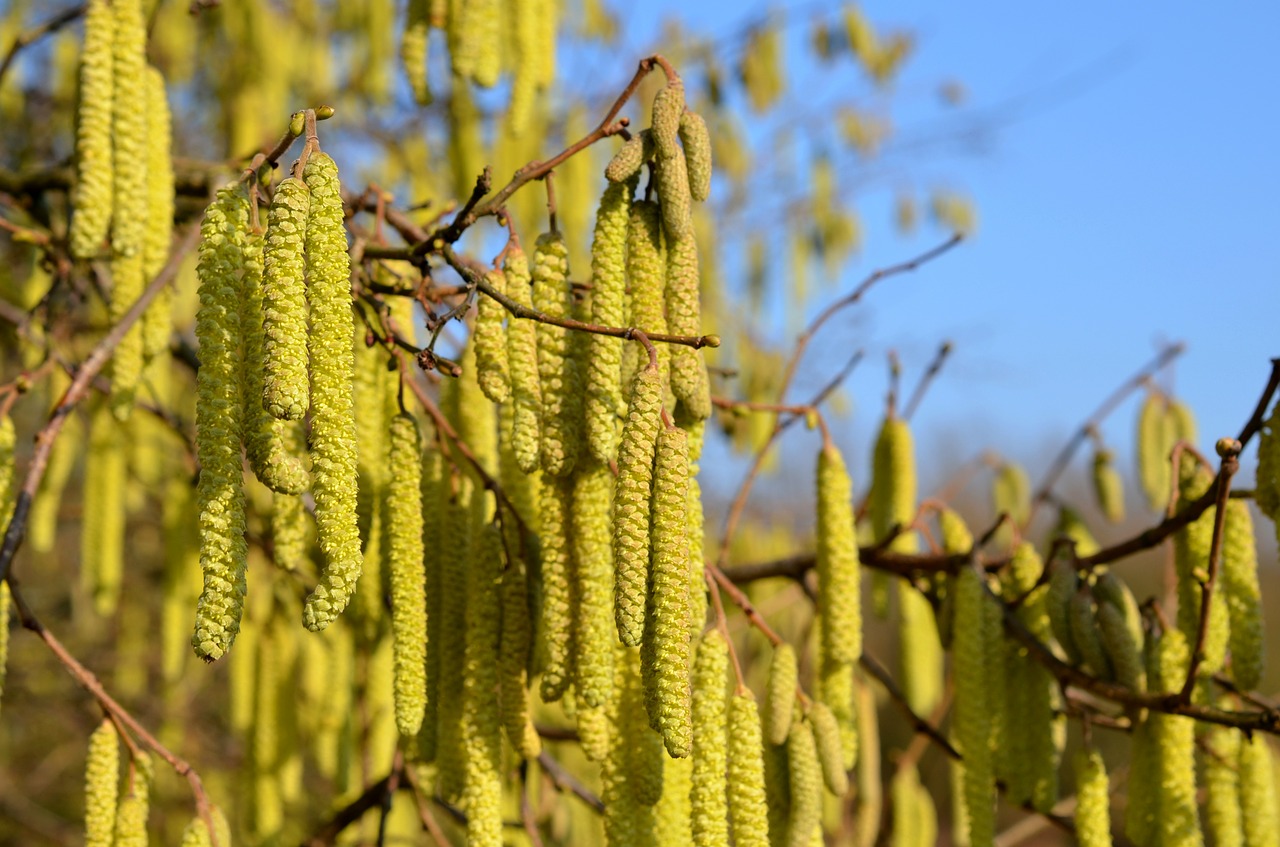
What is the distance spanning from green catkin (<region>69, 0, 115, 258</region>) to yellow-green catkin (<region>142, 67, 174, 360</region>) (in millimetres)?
84

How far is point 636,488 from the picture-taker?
1083mm

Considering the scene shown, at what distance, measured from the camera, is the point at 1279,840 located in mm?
1646

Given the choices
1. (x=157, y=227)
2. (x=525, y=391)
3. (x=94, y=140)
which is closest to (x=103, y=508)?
(x=157, y=227)

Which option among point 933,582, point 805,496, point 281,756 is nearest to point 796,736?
point 933,582

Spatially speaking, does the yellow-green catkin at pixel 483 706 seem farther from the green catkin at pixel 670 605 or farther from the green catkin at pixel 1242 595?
the green catkin at pixel 1242 595

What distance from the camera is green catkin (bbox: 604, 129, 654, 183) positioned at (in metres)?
1.19

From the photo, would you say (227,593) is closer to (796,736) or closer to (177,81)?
(796,736)

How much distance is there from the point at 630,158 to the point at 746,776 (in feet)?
2.09

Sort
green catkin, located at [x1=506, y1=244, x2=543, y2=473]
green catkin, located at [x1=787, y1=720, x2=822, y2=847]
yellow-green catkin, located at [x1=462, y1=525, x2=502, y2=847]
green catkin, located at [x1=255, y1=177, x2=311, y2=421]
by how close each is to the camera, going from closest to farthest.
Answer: green catkin, located at [x1=255, y1=177, x2=311, y2=421] < green catkin, located at [x1=506, y1=244, x2=543, y2=473] < yellow-green catkin, located at [x1=462, y1=525, x2=502, y2=847] < green catkin, located at [x1=787, y1=720, x2=822, y2=847]

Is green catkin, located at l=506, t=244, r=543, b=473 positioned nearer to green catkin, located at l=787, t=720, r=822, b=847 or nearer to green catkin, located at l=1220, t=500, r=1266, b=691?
green catkin, located at l=787, t=720, r=822, b=847

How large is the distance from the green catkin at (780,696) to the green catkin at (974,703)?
255 mm

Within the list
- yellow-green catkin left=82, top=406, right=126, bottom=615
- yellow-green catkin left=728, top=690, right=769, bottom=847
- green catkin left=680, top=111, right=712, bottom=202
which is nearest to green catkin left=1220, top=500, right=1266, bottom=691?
yellow-green catkin left=728, top=690, right=769, bottom=847

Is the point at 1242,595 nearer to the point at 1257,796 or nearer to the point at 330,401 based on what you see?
the point at 1257,796

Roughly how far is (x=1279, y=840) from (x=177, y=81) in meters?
3.40
